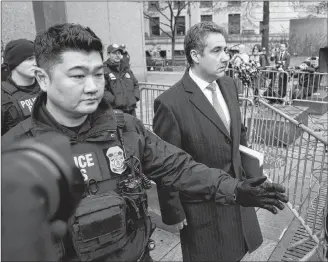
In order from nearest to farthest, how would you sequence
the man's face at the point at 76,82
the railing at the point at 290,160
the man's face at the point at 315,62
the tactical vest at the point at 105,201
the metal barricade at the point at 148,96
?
the tactical vest at the point at 105,201, the man's face at the point at 76,82, the railing at the point at 290,160, the metal barricade at the point at 148,96, the man's face at the point at 315,62

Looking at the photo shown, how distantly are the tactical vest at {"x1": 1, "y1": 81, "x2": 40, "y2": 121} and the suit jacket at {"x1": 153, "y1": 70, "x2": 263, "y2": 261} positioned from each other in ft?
4.20

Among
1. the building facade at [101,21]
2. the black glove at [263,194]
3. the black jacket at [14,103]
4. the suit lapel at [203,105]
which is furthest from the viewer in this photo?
the building facade at [101,21]

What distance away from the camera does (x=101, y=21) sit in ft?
42.5

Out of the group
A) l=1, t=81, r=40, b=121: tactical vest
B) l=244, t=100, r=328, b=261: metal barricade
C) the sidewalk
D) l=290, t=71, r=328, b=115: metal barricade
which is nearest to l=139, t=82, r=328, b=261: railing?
l=244, t=100, r=328, b=261: metal barricade

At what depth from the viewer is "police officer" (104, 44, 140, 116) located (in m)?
6.04

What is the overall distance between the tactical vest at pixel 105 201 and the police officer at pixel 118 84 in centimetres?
438

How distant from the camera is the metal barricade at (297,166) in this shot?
329 cm

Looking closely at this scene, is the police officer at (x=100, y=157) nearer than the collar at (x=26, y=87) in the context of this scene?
Yes

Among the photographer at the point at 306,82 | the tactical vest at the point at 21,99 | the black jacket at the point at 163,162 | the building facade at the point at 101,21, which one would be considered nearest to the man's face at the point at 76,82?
the black jacket at the point at 163,162

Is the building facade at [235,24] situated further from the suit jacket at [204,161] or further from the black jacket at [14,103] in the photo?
the suit jacket at [204,161]

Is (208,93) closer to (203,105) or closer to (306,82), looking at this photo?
(203,105)

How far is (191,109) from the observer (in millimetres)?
2479

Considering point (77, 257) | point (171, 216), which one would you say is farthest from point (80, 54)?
point (171, 216)

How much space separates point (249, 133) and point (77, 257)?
4018 millimetres
